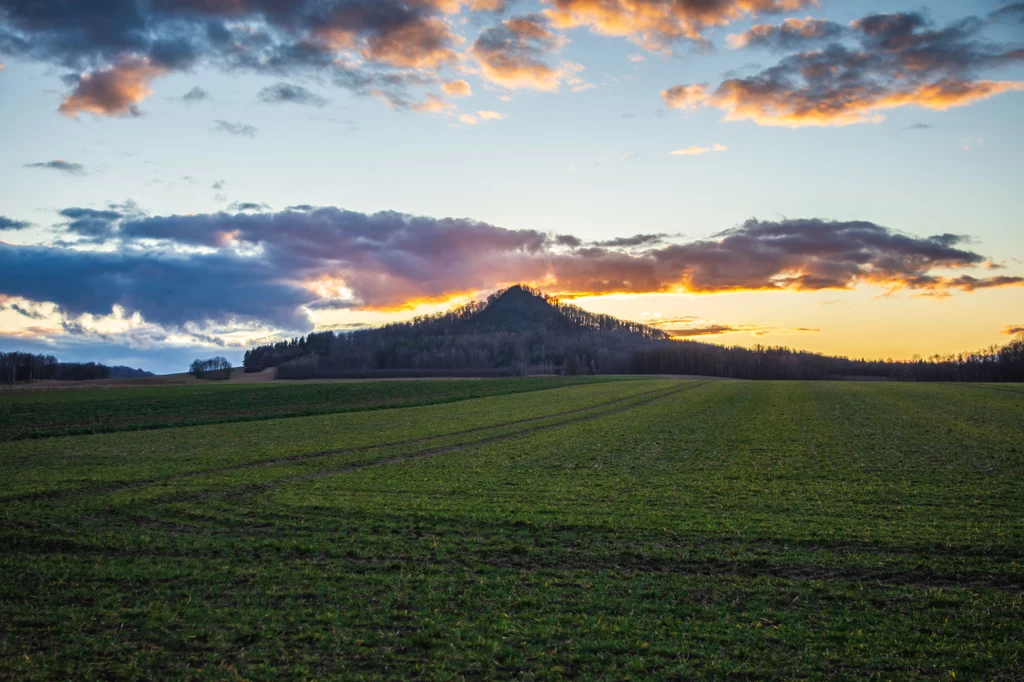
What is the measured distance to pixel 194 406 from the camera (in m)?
59.2

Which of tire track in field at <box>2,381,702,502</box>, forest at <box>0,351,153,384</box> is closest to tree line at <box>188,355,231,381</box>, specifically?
forest at <box>0,351,153,384</box>

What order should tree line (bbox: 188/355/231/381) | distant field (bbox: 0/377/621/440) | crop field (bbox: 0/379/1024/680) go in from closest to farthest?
crop field (bbox: 0/379/1024/680)
distant field (bbox: 0/377/621/440)
tree line (bbox: 188/355/231/381)

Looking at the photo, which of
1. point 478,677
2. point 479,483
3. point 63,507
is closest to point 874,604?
point 478,677

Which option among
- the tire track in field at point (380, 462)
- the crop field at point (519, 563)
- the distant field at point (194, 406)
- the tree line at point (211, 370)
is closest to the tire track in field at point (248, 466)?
the crop field at point (519, 563)

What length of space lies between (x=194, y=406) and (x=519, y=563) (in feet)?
180

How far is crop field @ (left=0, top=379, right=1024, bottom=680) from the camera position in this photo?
9508 mm

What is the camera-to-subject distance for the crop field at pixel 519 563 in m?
9.51

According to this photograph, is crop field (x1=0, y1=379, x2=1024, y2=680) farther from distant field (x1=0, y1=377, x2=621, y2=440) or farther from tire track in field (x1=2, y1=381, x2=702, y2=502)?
distant field (x1=0, y1=377, x2=621, y2=440)

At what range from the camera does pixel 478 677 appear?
8906 millimetres

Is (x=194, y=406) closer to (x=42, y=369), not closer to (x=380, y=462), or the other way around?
(x=380, y=462)

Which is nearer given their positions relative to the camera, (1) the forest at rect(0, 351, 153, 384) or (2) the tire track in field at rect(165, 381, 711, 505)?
(2) the tire track in field at rect(165, 381, 711, 505)

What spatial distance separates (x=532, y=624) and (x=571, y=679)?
1837 millimetres

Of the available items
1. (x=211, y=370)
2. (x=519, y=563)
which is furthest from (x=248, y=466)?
(x=211, y=370)

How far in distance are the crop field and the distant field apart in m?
16.6
